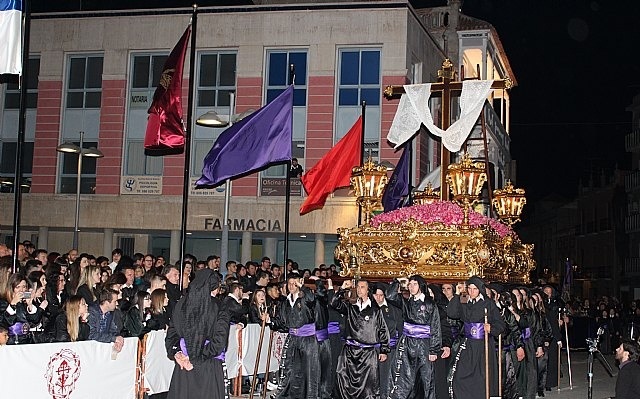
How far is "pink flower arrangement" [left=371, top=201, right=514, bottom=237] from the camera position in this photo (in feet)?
50.4

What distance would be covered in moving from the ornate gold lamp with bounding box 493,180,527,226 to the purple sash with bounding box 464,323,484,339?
5191 mm

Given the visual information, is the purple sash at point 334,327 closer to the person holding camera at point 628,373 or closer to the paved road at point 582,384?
the paved road at point 582,384

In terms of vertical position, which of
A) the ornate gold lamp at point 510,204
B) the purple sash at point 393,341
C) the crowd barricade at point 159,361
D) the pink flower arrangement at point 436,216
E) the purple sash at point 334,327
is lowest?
the crowd barricade at point 159,361

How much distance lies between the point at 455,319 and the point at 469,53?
89.9ft

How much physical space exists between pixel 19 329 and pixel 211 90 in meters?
21.9

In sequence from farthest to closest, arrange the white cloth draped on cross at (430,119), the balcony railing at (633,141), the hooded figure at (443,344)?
1. the balcony railing at (633,141)
2. the white cloth draped on cross at (430,119)
3. the hooded figure at (443,344)

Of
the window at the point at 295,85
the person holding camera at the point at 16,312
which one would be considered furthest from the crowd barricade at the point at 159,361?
the window at the point at 295,85

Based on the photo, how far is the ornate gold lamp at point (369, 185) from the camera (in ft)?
54.8

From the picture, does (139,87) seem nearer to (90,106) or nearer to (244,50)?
(90,106)

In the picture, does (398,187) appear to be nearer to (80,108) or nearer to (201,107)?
(201,107)

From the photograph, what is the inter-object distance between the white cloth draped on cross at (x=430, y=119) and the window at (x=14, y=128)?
1900 cm

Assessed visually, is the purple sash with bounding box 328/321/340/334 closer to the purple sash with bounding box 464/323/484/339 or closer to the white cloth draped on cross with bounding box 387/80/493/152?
the purple sash with bounding box 464/323/484/339

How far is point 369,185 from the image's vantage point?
A: 16.7m

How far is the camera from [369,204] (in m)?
16.9
